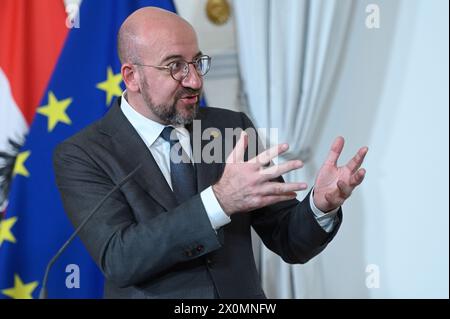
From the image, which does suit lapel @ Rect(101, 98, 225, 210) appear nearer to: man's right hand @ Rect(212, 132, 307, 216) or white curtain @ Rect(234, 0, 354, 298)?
man's right hand @ Rect(212, 132, 307, 216)

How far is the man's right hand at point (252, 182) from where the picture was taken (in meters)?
1.50

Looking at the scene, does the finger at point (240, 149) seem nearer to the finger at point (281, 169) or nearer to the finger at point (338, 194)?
the finger at point (281, 169)

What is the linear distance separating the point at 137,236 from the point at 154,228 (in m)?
0.05

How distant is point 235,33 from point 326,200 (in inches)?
49.9

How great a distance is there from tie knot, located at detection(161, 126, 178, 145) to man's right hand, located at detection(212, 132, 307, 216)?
1.27 feet

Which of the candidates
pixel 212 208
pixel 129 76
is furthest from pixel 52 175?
pixel 212 208

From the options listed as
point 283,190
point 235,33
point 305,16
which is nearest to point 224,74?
point 235,33

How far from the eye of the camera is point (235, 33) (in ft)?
9.16

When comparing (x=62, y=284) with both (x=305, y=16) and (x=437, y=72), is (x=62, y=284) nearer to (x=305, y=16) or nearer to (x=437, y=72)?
(x=305, y=16)

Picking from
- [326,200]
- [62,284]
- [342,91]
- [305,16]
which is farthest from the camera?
[342,91]

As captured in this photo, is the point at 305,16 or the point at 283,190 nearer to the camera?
the point at 283,190

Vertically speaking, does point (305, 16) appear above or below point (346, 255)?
above

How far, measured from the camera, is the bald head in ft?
6.23

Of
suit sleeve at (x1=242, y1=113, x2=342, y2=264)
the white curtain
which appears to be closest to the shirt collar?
suit sleeve at (x1=242, y1=113, x2=342, y2=264)
